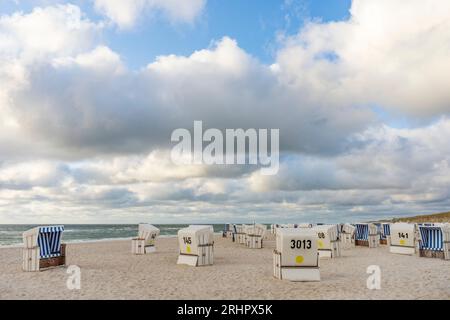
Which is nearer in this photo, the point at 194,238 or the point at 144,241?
Result: the point at 194,238

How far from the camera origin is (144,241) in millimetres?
21953

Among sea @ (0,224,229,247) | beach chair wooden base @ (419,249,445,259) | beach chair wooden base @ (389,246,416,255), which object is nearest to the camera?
beach chair wooden base @ (419,249,445,259)

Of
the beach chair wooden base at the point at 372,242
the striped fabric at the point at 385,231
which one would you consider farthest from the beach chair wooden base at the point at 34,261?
the striped fabric at the point at 385,231

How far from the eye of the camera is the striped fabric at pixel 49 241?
14.5m

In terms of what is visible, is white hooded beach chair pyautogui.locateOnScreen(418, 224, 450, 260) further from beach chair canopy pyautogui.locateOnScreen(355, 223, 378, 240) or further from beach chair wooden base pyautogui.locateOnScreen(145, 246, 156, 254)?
beach chair wooden base pyautogui.locateOnScreen(145, 246, 156, 254)

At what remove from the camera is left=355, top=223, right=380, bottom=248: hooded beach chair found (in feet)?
82.2

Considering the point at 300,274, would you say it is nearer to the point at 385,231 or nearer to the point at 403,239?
the point at 403,239

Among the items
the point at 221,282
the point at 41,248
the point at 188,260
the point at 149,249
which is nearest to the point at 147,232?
the point at 149,249

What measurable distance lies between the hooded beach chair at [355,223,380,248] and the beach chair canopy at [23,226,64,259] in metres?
18.3

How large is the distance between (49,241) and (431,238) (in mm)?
16570

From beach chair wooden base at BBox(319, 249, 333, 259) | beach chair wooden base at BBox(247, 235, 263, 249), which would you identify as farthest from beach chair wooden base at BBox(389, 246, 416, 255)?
beach chair wooden base at BBox(247, 235, 263, 249)
